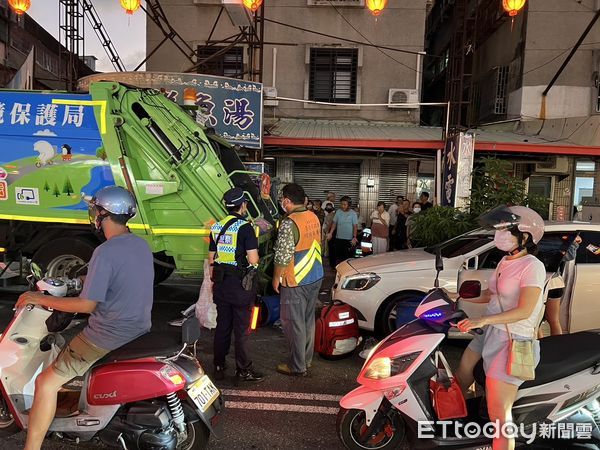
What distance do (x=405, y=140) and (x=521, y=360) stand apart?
848 cm

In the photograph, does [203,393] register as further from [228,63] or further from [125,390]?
[228,63]

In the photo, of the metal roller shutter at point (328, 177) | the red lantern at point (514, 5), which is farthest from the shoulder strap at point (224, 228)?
the metal roller shutter at point (328, 177)

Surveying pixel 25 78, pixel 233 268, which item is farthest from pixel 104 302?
pixel 25 78

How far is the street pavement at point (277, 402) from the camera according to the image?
10.8 ft

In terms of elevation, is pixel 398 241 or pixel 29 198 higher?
pixel 29 198

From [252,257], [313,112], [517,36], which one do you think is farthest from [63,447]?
[517,36]

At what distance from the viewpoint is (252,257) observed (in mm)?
3990

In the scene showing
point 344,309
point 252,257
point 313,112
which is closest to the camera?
point 252,257

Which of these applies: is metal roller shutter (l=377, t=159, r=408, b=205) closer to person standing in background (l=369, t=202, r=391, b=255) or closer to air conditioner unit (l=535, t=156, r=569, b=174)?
air conditioner unit (l=535, t=156, r=569, b=174)

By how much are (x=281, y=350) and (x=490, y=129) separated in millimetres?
10945

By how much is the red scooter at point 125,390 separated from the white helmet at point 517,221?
186 centimetres

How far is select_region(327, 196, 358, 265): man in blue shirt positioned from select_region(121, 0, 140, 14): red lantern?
6.54m

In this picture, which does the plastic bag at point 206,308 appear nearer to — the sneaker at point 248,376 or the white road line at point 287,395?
the sneaker at point 248,376

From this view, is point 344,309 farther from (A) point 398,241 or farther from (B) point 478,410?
(A) point 398,241
